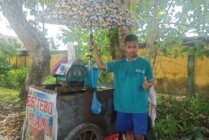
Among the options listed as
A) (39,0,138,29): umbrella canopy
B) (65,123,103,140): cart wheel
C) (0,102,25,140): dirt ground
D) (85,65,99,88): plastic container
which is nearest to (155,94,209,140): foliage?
(65,123,103,140): cart wheel

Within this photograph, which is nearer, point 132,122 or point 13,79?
point 132,122

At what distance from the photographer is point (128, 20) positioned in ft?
11.5

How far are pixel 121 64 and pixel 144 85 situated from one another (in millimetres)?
392

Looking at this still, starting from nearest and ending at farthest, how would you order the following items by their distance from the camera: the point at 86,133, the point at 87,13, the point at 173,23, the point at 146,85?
the point at 87,13, the point at 146,85, the point at 86,133, the point at 173,23

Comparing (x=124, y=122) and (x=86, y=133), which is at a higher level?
(x=124, y=122)

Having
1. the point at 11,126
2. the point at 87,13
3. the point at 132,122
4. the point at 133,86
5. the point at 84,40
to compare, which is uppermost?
the point at 87,13

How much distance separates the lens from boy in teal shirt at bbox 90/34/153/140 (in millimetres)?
3469

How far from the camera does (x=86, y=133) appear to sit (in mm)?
3684

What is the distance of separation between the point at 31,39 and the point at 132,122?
417cm

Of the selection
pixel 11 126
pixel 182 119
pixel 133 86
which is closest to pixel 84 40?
pixel 11 126

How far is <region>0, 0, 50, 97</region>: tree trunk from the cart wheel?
3829 mm

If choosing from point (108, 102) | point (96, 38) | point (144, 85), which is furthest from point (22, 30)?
point (144, 85)

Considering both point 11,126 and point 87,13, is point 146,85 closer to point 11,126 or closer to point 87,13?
point 87,13

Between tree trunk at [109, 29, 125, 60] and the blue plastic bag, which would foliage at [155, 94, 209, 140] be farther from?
the blue plastic bag
